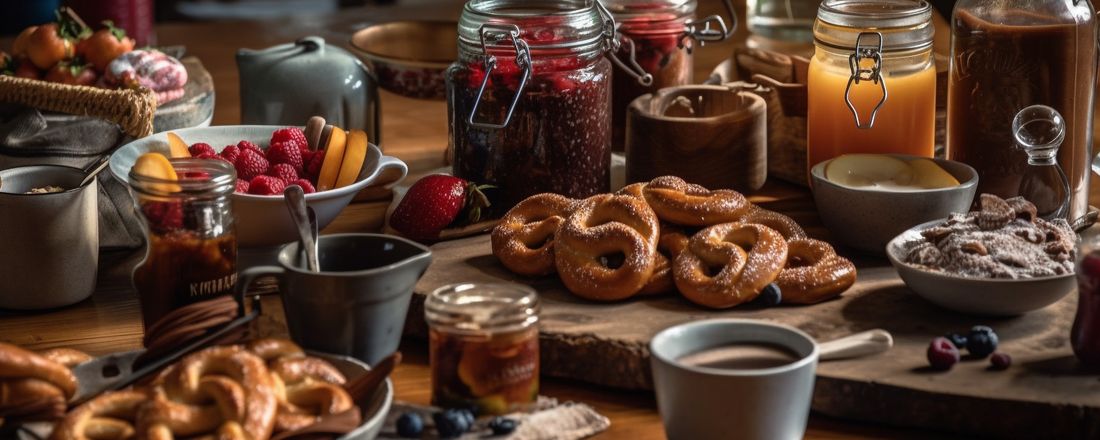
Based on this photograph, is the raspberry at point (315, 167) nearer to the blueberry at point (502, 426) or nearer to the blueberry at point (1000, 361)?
the blueberry at point (502, 426)

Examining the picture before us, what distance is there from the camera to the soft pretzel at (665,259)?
1423mm

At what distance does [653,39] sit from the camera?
1977 mm

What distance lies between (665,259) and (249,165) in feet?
1.53

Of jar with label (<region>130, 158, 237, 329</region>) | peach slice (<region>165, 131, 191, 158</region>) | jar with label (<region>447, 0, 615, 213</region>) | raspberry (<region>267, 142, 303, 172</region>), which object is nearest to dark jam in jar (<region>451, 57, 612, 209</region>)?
jar with label (<region>447, 0, 615, 213</region>)

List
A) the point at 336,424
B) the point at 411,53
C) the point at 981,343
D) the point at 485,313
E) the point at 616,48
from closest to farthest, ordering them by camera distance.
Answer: the point at 336,424 < the point at 485,313 < the point at 981,343 < the point at 616,48 < the point at 411,53

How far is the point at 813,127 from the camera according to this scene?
1758 mm

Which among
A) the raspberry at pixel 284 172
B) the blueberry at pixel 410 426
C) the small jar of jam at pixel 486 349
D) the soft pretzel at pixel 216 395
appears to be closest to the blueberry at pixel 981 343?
the small jar of jam at pixel 486 349

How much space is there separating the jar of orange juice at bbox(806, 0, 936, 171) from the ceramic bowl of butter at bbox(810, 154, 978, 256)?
0.06 meters

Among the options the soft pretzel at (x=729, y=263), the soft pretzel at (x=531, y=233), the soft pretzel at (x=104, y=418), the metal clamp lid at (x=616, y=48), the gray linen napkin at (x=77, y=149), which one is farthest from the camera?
the metal clamp lid at (x=616, y=48)

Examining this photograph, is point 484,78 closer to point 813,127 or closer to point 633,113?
point 633,113

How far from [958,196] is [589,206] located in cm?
41

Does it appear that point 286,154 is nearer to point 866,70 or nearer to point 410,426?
point 410,426

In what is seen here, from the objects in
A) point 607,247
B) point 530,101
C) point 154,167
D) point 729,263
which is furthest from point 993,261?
point 154,167

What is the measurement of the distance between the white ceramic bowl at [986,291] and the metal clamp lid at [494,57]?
1.62 feet
